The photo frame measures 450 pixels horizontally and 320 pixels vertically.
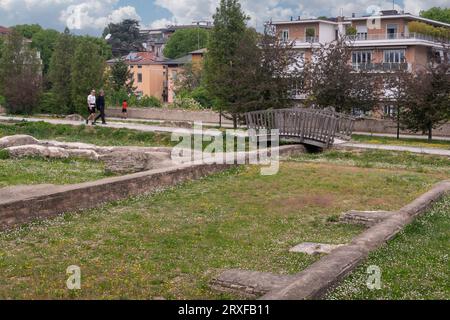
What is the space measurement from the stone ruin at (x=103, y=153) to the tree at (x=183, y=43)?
313 ft

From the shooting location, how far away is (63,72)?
41.8m

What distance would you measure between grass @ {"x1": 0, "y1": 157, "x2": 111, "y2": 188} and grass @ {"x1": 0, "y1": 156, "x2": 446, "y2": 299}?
3.03 m

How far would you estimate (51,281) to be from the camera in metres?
7.42

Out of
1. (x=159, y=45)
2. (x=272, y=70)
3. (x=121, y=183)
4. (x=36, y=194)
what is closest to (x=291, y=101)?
(x=272, y=70)

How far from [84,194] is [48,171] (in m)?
5.34

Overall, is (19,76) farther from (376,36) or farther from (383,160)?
(383,160)

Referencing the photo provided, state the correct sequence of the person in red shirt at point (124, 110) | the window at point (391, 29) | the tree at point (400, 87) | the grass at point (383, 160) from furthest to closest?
the window at point (391, 29)
the person in red shirt at point (124, 110)
the tree at point (400, 87)
the grass at point (383, 160)

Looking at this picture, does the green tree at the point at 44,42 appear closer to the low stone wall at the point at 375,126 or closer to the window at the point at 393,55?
the window at the point at 393,55

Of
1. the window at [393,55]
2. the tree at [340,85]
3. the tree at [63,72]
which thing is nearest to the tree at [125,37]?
the window at [393,55]

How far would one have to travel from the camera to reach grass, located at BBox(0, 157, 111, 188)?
49.7ft

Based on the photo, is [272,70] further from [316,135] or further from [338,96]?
[316,135]

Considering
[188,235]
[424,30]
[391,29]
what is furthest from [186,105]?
[188,235]

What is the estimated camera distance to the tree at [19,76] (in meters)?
41.2

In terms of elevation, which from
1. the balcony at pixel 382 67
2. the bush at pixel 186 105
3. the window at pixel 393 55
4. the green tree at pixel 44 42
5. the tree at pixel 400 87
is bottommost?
the bush at pixel 186 105
